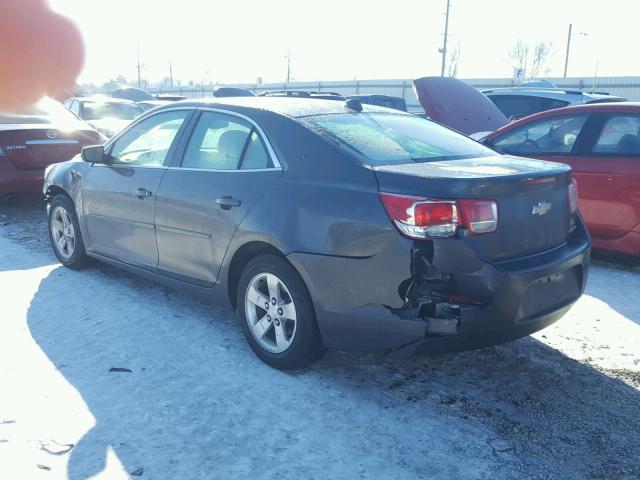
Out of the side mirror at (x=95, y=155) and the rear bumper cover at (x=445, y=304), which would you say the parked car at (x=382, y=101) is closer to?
the side mirror at (x=95, y=155)

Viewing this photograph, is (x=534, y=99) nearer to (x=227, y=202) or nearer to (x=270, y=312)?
(x=227, y=202)

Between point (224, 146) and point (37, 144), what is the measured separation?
4.58 meters

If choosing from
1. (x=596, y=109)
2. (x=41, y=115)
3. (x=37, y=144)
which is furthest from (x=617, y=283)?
(x=41, y=115)

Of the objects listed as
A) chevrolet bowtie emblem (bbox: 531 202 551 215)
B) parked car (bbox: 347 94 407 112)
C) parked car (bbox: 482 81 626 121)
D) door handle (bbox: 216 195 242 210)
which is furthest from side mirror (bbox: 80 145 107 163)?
parked car (bbox: 347 94 407 112)

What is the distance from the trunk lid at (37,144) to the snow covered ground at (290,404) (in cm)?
341

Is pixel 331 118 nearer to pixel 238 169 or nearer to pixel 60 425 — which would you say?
pixel 238 169

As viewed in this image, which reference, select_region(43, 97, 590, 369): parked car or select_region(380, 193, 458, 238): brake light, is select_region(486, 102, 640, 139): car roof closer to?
select_region(43, 97, 590, 369): parked car

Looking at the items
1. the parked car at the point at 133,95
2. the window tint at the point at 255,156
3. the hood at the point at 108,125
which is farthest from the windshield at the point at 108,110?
the parked car at the point at 133,95

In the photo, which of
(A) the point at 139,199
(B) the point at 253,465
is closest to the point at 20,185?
(A) the point at 139,199

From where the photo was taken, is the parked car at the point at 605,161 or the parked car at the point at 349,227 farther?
the parked car at the point at 605,161

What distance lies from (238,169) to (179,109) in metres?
1.00

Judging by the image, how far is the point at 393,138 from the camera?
3664 mm

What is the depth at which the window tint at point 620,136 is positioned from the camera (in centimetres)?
556

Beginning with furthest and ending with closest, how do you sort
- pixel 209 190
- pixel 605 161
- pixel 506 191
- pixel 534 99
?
pixel 534 99
pixel 605 161
pixel 209 190
pixel 506 191
